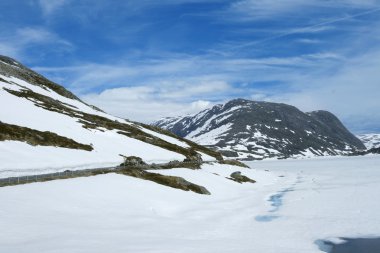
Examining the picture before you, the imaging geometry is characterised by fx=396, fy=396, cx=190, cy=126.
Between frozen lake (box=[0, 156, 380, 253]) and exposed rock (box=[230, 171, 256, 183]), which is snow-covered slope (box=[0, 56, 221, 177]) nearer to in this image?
frozen lake (box=[0, 156, 380, 253])

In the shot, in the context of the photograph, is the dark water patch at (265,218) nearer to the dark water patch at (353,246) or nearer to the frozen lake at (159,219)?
the frozen lake at (159,219)

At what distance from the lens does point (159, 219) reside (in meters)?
37.7

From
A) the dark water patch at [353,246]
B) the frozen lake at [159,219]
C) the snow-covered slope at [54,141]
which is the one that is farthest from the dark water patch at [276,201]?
the snow-covered slope at [54,141]

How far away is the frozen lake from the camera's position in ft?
85.0

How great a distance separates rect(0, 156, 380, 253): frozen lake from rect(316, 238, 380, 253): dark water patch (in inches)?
29.6

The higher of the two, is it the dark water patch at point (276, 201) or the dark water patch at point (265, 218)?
the dark water patch at point (276, 201)

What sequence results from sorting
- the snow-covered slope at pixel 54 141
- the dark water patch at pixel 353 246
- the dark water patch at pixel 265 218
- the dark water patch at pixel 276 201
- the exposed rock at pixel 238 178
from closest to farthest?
the dark water patch at pixel 353 246, the dark water patch at pixel 265 218, the dark water patch at pixel 276 201, the snow-covered slope at pixel 54 141, the exposed rock at pixel 238 178

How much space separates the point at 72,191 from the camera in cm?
4122

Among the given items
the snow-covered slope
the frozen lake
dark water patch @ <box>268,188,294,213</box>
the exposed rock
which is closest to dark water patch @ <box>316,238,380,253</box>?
the frozen lake

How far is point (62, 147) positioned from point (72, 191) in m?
28.5

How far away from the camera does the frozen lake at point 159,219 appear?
25.9 meters

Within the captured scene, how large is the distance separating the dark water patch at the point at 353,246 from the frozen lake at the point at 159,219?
75cm

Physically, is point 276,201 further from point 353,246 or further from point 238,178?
point 238,178

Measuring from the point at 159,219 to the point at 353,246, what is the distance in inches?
676
